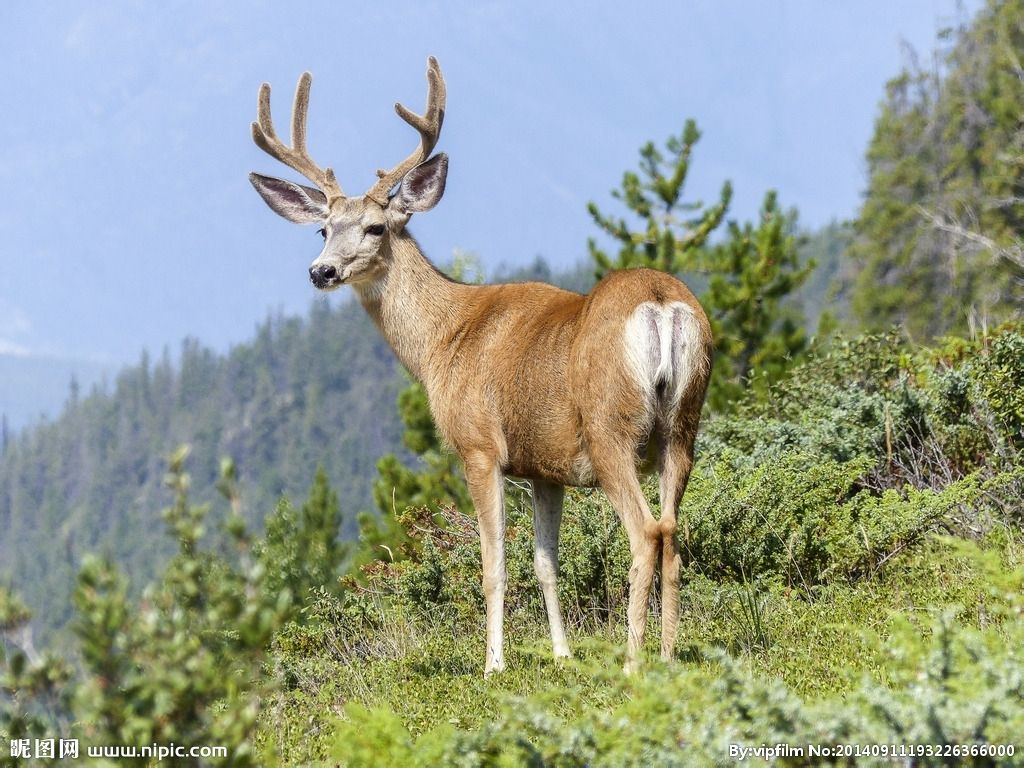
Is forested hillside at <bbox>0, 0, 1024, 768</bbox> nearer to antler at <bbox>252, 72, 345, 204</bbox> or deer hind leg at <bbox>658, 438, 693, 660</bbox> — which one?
deer hind leg at <bbox>658, 438, 693, 660</bbox>

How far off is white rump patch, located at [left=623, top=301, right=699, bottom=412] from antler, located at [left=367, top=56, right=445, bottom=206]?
2.83 metres

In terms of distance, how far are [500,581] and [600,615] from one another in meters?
1.49

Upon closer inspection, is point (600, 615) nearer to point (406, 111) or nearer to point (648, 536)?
point (648, 536)

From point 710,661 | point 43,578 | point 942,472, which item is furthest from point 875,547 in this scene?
point 43,578

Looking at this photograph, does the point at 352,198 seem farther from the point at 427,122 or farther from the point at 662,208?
the point at 662,208

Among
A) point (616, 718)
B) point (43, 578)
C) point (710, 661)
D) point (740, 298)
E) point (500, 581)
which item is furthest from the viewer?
point (43, 578)

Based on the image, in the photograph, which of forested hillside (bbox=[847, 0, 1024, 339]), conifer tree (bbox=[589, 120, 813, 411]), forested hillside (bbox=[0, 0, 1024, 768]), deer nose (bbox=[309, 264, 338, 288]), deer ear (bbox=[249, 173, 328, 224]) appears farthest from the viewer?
forested hillside (bbox=[847, 0, 1024, 339])

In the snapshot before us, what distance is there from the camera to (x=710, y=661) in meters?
5.75

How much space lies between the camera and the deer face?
25.4 ft

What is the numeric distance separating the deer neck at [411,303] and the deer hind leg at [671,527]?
6.35 feet

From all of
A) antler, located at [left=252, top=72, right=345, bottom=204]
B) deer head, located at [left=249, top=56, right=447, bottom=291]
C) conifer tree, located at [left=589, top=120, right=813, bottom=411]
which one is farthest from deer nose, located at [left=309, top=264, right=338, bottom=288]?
conifer tree, located at [left=589, top=120, right=813, bottom=411]

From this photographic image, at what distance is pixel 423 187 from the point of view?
26.9 feet

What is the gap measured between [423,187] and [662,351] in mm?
2905

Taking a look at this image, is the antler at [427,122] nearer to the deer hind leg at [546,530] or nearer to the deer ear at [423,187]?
the deer ear at [423,187]
